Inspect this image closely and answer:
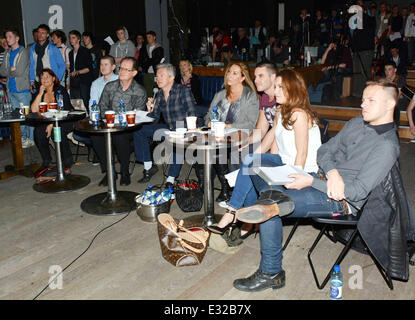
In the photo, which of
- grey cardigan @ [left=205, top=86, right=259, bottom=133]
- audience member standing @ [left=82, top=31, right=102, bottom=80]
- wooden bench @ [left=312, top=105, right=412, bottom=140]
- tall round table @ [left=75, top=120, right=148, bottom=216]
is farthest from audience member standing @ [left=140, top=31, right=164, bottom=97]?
grey cardigan @ [left=205, top=86, right=259, bottom=133]

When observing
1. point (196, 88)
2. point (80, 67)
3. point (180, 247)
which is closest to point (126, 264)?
point (180, 247)

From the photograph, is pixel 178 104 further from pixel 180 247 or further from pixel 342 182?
pixel 342 182

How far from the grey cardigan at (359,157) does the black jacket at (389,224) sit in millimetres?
70

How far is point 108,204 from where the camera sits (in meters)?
3.97

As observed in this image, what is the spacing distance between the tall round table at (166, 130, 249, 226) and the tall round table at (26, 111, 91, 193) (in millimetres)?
1509

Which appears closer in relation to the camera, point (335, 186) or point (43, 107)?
point (335, 186)

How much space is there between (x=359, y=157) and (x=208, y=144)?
3.62 ft

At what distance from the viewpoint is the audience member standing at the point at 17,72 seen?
6098 millimetres

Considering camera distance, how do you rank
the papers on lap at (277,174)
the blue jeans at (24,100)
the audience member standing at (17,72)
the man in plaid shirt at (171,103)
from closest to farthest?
the papers on lap at (277,174)
the man in plaid shirt at (171,103)
the audience member standing at (17,72)
the blue jeans at (24,100)

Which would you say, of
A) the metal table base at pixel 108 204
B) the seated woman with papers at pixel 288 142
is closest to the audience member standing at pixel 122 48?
the metal table base at pixel 108 204

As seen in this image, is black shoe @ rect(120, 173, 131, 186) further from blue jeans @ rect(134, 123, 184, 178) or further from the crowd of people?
blue jeans @ rect(134, 123, 184, 178)

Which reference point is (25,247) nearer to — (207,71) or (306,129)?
(306,129)

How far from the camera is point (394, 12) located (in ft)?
32.6

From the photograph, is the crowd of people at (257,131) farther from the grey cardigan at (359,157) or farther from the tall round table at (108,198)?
the tall round table at (108,198)
